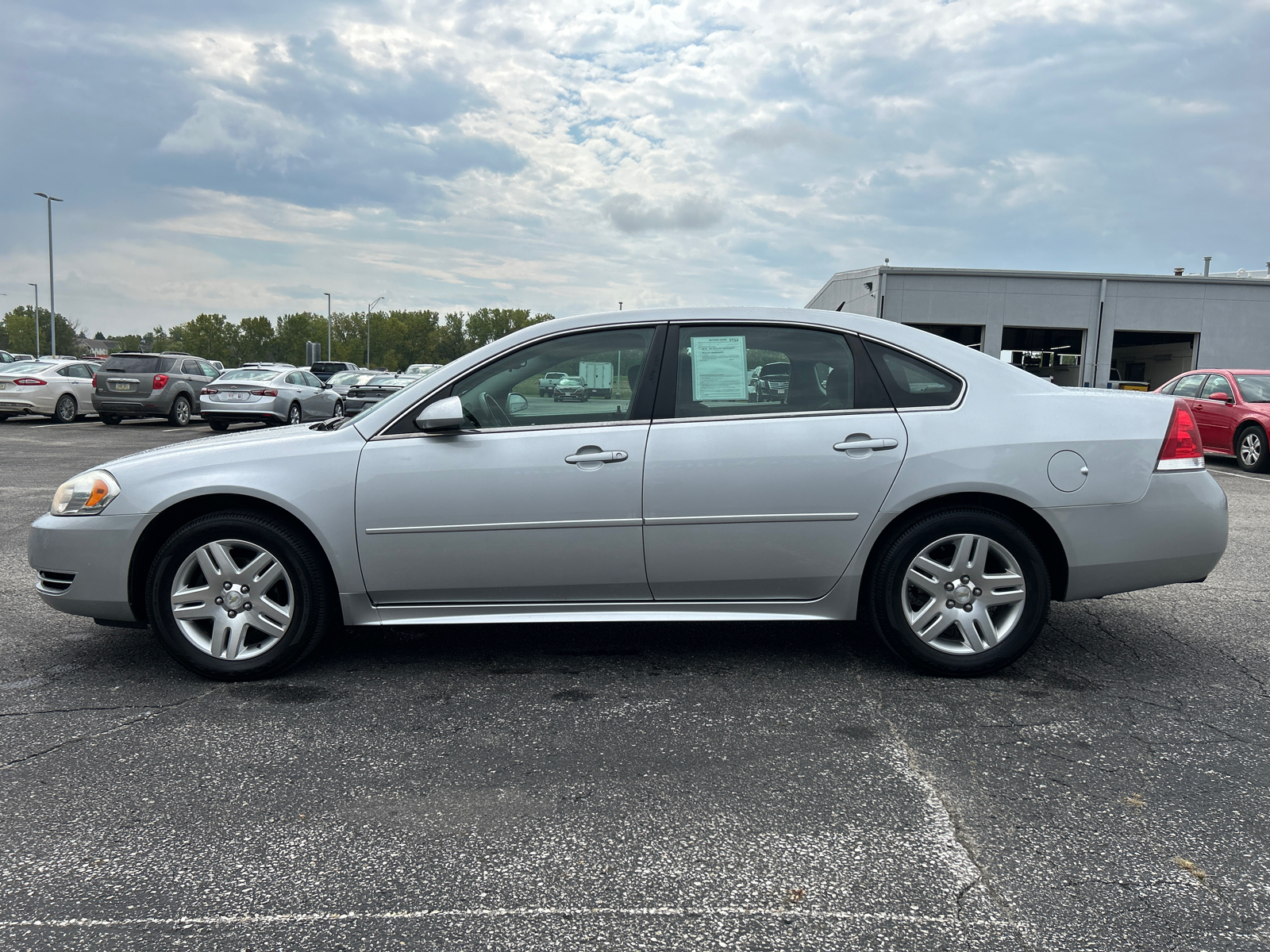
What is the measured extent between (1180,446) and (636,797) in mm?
2769

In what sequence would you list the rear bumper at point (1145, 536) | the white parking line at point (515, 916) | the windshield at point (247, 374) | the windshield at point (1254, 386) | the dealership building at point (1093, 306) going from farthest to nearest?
the dealership building at point (1093, 306)
the windshield at point (247, 374)
the windshield at point (1254, 386)
the rear bumper at point (1145, 536)
the white parking line at point (515, 916)

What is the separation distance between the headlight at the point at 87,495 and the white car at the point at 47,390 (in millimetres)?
20806

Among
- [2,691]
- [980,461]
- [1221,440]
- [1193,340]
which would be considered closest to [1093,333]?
[1193,340]

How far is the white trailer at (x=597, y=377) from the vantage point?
3.88m

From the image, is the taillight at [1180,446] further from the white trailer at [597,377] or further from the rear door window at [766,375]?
the white trailer at [597,377]

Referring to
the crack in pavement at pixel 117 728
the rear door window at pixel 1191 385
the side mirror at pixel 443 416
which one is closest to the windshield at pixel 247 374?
the rear door window at pixel 1191 385

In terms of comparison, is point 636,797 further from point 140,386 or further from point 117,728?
point 140,386

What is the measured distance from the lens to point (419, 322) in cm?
13412

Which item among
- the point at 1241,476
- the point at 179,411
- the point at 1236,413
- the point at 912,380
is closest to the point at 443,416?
the point at 912,380

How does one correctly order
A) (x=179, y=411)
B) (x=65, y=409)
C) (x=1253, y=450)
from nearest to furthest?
(x=1253, y=450) < (x=179, y=411) < (x=65, y=409)

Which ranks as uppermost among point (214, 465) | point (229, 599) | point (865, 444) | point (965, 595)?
point (865, 444)

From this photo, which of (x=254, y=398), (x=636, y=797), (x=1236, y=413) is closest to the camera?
(x=636, y=797)

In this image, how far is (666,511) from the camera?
12.2ft

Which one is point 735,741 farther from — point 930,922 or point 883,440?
point 883,440
